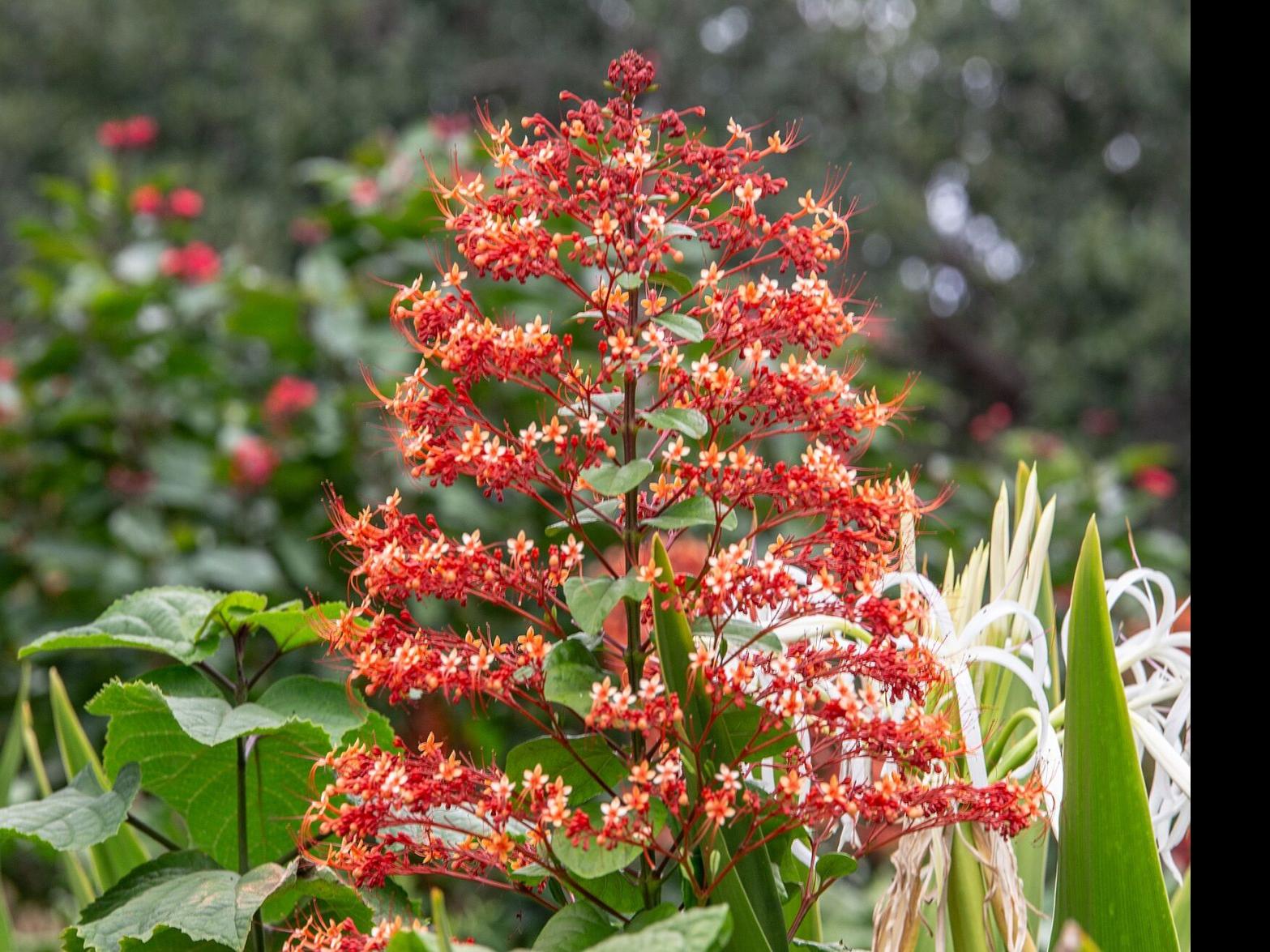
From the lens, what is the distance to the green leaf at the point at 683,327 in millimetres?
938

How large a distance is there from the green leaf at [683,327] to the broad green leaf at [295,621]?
0.35 meters

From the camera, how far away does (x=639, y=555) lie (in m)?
0.96

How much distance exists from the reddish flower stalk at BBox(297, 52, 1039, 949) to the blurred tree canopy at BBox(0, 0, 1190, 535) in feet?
31.7

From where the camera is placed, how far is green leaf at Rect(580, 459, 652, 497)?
89cm

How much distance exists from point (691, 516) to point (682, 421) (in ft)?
0.22

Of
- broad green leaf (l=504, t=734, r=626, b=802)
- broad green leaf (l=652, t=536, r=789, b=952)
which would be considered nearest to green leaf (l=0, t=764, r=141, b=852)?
broad green leaf (l=504, t=734, r=626, b=802)

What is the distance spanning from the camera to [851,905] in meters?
3.69

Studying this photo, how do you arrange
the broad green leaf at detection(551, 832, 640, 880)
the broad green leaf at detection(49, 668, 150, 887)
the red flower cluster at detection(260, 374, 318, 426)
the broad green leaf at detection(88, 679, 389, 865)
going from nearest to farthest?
the broad green leaf at detection(551, 832, 640, 880) < the broad green leaf at detection(88, 679, 389, 865) < the broad green leaf at detection(49, 668, 150, 887) < the red flower cluster at detection(260, 374, 318, 426)

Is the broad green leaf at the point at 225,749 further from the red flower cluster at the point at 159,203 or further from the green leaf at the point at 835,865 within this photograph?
the red flower cluster at the point at 159,203

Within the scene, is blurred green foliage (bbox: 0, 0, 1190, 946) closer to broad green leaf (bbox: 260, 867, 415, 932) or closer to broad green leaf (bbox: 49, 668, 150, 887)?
broad green leaf (bbox: 49, 668, 150, 887)

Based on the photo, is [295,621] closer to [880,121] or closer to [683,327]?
[683,327]

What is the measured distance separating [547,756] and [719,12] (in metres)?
11.1
